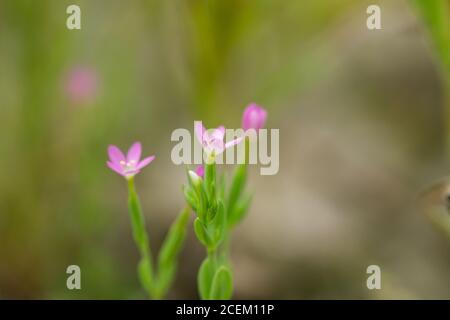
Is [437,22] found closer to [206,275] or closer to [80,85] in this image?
[206,275]

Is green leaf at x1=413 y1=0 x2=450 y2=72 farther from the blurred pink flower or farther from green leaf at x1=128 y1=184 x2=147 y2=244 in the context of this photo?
the blurred pink flower

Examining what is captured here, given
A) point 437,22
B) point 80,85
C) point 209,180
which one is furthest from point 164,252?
point 80,85

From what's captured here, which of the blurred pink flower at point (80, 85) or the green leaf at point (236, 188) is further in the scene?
the blurred pink flower at point (80, 85)

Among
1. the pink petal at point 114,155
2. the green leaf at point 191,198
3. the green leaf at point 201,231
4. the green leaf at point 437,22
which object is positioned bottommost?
the green leaf at point 201,231

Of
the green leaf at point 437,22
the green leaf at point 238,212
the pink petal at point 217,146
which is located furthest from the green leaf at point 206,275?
the green leaf at point 437,22

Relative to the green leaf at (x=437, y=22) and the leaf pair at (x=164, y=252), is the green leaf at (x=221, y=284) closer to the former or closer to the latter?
the leaf pair at (x=164, y=252)

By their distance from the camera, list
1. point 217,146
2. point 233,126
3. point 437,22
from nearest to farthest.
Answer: point 217,146, point 437,22, point 233,126

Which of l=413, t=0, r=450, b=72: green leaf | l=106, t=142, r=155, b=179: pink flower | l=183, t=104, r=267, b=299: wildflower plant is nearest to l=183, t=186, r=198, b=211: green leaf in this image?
l=183, t=104, r=267, b=299: wildflower plant
